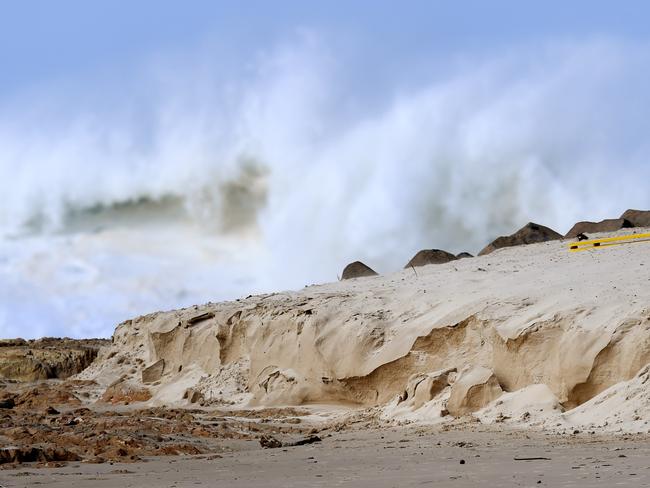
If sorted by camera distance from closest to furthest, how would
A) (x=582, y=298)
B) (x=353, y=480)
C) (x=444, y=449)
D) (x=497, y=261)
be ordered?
(x=353, y=480) → (x=444, y=449) → (x=582, y=298) → (x=497, y=261)

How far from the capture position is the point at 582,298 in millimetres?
18047

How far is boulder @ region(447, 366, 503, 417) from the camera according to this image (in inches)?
684

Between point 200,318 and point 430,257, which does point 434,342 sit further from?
point 430,257

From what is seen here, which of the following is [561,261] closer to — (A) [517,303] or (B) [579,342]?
(A) [517,303]

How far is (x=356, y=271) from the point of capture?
115ft

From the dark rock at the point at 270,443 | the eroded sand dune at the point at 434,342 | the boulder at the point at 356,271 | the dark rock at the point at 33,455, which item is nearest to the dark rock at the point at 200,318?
the eroded sand dune at the point at 434,342

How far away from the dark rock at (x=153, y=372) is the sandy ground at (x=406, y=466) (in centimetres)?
1347

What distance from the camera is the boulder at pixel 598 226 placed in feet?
96.6

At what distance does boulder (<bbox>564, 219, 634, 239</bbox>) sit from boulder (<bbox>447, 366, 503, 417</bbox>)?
1220 centimetres

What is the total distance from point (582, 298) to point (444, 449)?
5378 millimetres

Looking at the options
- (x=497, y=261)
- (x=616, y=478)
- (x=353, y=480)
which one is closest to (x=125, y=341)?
(x=497, y=261)

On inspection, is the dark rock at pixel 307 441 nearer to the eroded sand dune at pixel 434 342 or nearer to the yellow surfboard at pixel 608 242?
the eroded sand dune at pixel 434 342

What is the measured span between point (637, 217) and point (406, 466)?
69.1 feet

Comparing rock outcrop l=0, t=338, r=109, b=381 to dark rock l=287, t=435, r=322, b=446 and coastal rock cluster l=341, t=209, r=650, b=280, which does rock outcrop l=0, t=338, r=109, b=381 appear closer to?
coastal rock cluster l=341, t=209, r=650, b=280
